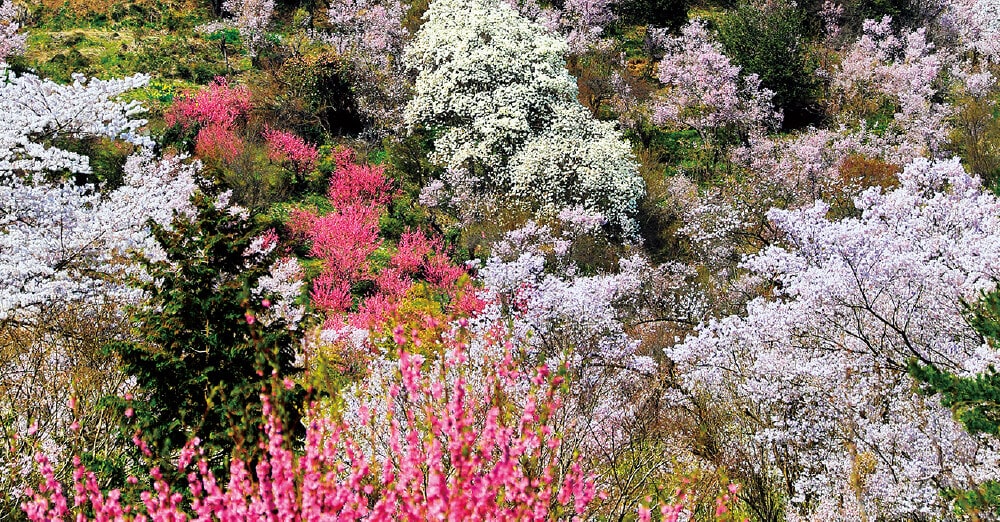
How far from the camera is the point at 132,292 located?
12266 millimetres

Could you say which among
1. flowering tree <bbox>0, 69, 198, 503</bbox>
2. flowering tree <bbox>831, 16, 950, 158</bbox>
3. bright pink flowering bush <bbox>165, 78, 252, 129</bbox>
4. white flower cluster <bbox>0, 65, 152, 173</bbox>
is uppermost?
white flower cluster <bbox>0, 65, 152, 173</bbox>

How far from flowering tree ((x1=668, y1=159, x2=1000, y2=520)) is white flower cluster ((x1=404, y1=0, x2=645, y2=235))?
1129 cm

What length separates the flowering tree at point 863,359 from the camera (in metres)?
8.99

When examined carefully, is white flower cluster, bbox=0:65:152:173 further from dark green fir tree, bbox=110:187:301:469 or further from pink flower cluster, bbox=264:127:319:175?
pink flower cluster, bbox=264:127:319:175

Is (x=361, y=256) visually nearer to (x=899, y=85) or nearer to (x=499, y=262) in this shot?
(x=499, y=262)

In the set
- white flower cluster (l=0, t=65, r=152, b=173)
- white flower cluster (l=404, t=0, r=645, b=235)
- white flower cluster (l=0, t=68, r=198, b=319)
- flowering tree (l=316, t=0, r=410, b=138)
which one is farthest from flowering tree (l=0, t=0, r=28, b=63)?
white flower cluster (l=0, t=68, r=198, b=319)

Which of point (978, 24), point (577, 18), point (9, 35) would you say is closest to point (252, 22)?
point (9, 35)

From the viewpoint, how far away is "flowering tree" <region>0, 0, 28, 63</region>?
31.0 meters

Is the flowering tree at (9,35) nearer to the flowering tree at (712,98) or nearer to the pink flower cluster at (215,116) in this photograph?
the pink flower cluster at (215,116)

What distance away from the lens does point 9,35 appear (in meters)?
32.6

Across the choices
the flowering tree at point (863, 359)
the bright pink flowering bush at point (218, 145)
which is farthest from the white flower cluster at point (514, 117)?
the flowering tree at point (863, 359)

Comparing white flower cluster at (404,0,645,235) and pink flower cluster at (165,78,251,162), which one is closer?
white flower cluster at (404,0,645,235)

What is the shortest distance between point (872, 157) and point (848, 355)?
730 inches

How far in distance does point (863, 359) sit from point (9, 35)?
35.7 metres
